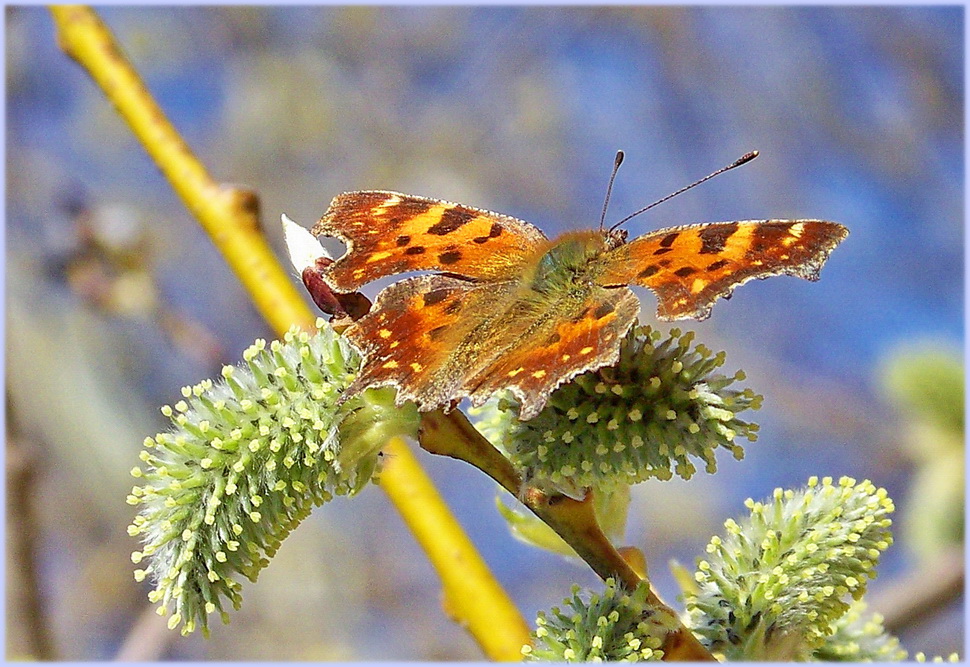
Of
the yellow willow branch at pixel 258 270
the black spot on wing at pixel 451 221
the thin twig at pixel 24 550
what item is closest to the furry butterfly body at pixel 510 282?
the black spot on wing at pixel 451 221

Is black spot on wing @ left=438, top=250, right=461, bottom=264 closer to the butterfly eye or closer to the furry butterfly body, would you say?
the furry butterfly body

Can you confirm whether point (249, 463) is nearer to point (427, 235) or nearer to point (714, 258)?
point (427, 235)

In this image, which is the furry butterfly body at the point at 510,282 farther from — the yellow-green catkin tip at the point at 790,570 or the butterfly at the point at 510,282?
the yellow-green catkin tip at the point at 790,570

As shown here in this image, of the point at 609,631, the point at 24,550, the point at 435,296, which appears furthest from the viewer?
the point at 24,550

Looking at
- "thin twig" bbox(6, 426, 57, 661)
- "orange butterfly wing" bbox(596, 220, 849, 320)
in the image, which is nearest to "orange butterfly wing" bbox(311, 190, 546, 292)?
"orange butterfly wing" bbox(596, 220, 849, 320)

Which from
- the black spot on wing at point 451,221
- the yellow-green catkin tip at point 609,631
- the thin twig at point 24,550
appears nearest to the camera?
the yellow-green catkin tip at point 609,631

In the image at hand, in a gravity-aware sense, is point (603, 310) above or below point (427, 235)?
below

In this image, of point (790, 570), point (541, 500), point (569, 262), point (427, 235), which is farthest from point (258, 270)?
point (790, 570)
